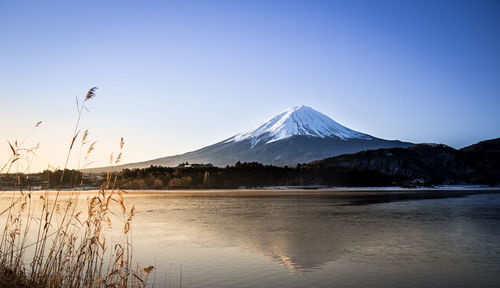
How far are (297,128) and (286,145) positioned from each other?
27.5 metres

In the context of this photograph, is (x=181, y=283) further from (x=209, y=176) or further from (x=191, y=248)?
(x=209, y=176)

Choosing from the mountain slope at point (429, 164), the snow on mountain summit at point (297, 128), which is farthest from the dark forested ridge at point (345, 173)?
the snow on mountain summit at point (297, 128)

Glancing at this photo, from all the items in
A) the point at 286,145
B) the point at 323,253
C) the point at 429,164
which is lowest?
the point at 323,253

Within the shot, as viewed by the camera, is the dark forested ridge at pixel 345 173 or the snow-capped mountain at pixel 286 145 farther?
the snow-capped mountain at pixel 286 145

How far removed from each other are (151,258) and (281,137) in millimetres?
150882

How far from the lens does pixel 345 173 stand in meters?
72.4

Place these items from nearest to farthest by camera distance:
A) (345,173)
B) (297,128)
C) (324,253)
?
(324,253) < (345,173) < (297,128)

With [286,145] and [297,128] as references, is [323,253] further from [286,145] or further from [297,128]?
[297,128]

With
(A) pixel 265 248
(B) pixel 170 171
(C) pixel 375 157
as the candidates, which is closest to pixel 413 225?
(A) pixel 265 248

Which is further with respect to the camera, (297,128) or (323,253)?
(297,128)

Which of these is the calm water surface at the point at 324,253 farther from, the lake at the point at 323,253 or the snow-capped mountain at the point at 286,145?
the snow-capped mountain at the point at 286,145

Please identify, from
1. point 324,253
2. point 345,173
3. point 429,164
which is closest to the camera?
point 324,253

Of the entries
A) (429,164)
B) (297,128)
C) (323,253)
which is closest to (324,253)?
(323,253)

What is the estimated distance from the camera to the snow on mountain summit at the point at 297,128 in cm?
15938
